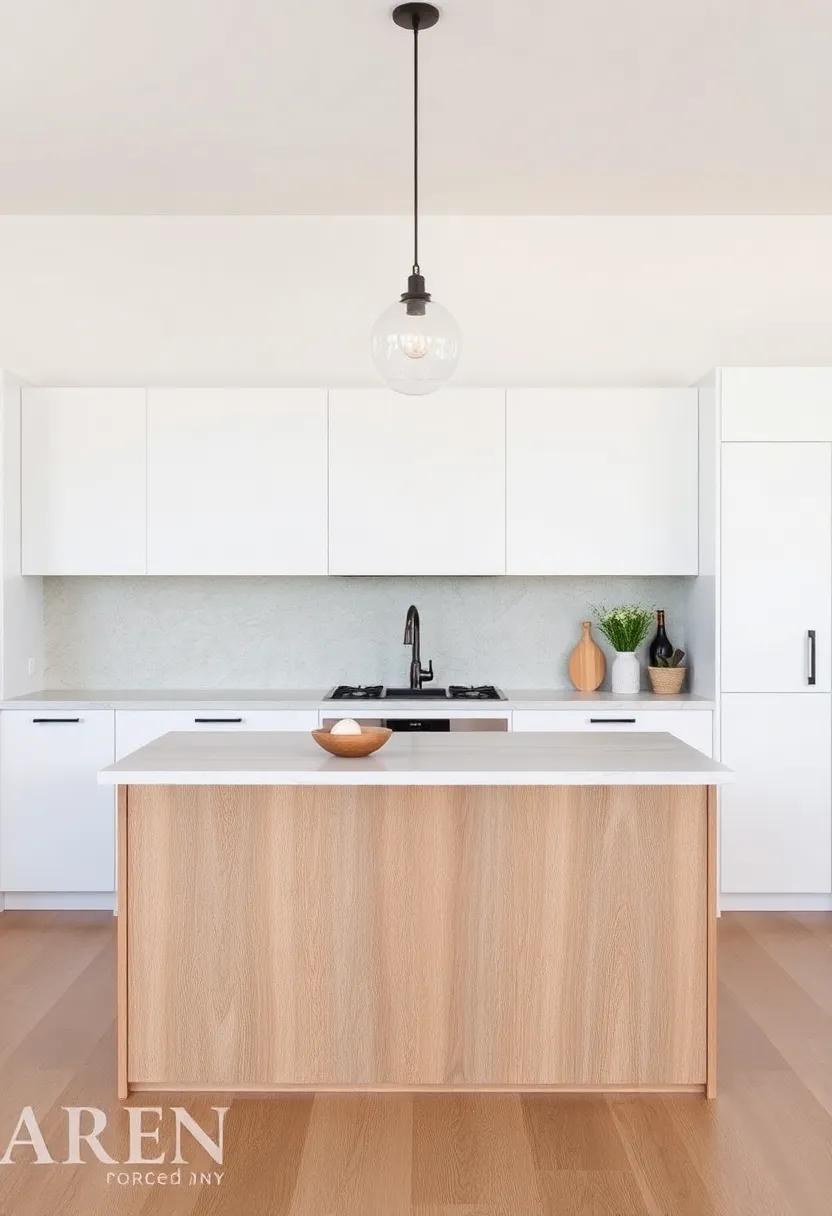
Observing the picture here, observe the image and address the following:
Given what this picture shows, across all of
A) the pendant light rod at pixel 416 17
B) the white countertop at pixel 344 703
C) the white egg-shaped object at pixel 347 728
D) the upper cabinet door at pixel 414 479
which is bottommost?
the white countertop at pixel 344 703

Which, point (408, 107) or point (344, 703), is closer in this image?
point (408, 107)

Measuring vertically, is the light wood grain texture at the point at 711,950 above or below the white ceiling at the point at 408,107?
below

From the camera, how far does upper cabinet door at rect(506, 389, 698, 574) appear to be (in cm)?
460

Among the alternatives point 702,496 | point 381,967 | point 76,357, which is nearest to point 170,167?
point 76,357

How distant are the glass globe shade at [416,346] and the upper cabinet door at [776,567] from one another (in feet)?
6.21

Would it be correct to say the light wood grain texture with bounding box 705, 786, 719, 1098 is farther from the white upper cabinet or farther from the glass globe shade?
the white upper cabinet

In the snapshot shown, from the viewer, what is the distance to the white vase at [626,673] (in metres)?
4.72

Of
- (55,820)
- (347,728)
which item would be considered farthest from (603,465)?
(55,820)

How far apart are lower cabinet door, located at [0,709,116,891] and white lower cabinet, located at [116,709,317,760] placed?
0.16 m

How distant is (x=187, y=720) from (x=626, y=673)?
1.90m

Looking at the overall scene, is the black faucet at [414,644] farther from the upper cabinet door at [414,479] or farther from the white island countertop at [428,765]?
the white island countertop at [428,765]

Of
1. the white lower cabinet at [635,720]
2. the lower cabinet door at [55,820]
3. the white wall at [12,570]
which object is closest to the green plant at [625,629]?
the white lower cabinet at [635,720]

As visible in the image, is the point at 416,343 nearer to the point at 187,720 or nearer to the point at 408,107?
the point at 408,107

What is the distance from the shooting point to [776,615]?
4.40 metres
